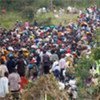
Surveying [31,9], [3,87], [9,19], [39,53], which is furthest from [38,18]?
[3,87]

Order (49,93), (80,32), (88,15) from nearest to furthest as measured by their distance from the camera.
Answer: (49,93) < (80,32) < (88,15)

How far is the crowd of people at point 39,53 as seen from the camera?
47.5 feet

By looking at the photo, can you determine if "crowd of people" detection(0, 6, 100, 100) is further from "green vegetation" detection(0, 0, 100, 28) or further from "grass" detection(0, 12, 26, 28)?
"green vegetation" detection(0, 0, 100, 28)

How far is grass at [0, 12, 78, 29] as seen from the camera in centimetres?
3265

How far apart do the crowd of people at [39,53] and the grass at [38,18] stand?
5.15 meters

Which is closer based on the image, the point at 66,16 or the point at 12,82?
the point at 12,82

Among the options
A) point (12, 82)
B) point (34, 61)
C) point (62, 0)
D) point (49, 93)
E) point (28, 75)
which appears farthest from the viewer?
point (62, 0)

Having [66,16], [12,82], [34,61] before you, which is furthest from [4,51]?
[66,16]

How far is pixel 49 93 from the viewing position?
10.2 meters

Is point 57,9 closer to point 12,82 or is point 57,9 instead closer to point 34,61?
point 34,61

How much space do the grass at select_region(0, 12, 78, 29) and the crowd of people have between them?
16.9ft

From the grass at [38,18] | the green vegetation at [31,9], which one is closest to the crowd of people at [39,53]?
the grass at [38,18]

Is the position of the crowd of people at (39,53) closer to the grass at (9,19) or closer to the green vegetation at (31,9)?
the grass at (9,19)

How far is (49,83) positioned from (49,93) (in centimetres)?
28
